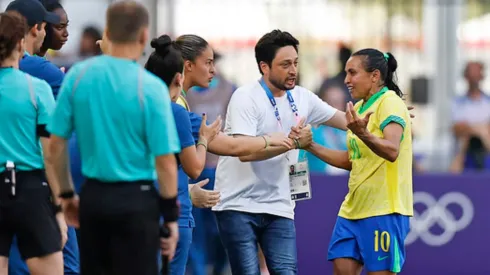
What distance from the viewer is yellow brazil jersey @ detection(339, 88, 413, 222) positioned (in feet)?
27.6

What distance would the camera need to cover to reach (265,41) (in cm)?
872

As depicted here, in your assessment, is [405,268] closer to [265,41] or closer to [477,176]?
[477,176]

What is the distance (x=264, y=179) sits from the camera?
8578 mm

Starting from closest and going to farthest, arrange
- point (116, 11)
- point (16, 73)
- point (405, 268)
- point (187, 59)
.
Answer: point (116, 11) → point (16, 73) → point (187, 59) → point (405, 268)

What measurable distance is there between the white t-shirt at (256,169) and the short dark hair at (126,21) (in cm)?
236

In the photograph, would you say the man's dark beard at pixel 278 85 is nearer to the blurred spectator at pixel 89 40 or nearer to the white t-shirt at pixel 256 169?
the white t-shirt at pixel 256 169

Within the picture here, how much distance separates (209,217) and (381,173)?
14.3 feet

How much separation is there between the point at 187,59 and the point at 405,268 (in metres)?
5.27

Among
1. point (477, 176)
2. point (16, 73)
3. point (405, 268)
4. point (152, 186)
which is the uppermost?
point (16, 73)

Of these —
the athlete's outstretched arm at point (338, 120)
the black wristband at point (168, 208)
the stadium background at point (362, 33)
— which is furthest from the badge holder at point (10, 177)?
the stadium background at point (362, 33)

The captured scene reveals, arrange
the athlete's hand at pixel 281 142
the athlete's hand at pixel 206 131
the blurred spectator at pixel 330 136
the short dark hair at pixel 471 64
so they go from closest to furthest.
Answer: the athlete's hand at pixel 206 131 < the athlete's hand at pixel 281 142 < the blurred spectator at pixel 330 136 < the short dark hair at pixel 471 64

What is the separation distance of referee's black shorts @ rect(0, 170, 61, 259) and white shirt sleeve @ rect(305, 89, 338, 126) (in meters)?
2.39

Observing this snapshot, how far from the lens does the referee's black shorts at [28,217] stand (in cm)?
716

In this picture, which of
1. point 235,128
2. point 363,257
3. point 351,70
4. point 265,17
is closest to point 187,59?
point 235,128
